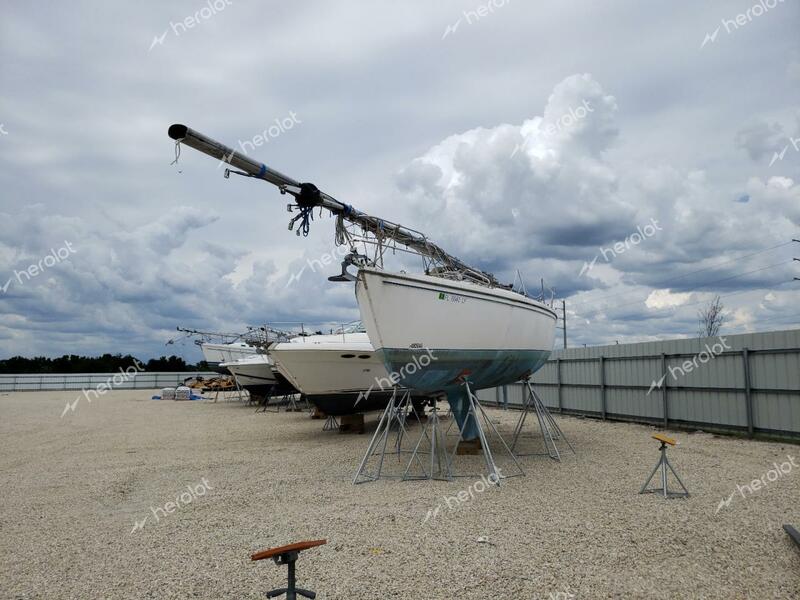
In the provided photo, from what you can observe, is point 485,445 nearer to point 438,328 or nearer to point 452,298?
point 438,328

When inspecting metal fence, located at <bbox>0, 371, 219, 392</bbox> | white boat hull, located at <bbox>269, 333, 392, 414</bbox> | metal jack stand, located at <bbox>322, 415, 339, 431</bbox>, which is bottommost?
metal fence, located at <bbox>0, 371, 219, 392</bbox>

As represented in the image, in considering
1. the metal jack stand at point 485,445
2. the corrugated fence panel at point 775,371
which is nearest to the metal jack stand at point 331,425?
the metal jack stand at point 485,445

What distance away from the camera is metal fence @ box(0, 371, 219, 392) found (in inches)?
1559

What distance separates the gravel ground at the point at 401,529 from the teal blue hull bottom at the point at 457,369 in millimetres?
1139

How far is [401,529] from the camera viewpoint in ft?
18.3

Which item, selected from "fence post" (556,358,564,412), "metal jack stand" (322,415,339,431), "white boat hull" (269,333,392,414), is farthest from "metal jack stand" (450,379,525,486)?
"fence post" (556,358,564,412)

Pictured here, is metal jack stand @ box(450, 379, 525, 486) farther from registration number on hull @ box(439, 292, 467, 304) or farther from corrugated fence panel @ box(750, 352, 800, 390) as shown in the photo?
corrugated fence panel @ box(750, 352, 800, 390)

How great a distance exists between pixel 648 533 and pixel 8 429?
1722 cm

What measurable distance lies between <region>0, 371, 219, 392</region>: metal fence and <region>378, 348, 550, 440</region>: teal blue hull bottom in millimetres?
40282

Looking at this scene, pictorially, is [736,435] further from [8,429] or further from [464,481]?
[8,429]

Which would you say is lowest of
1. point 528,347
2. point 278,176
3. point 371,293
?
point 528,347

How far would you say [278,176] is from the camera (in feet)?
20.7

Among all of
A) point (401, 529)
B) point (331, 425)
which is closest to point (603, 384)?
point (331, 425)

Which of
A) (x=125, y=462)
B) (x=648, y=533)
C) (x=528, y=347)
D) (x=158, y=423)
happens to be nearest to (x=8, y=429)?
(x=158, y=423)
